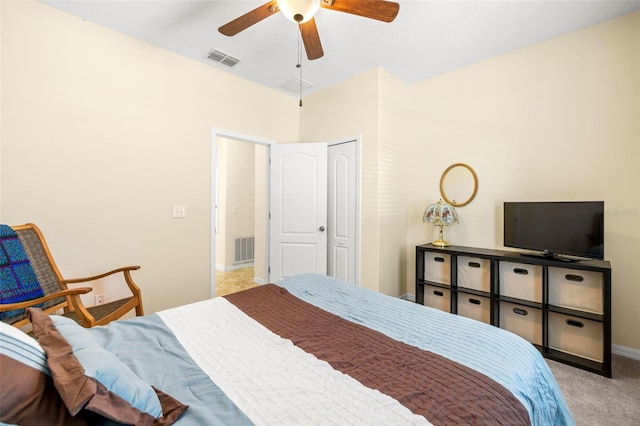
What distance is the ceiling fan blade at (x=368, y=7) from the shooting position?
1.73 metres

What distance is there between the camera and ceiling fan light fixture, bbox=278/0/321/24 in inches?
66.0

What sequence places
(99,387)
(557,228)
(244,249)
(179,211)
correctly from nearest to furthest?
(99,387)
(557,228)
(179,211)
(244,249)

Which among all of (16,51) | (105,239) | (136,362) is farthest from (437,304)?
(16,51)

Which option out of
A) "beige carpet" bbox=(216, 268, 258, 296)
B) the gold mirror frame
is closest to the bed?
the gold mirror frame

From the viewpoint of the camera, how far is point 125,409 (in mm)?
734

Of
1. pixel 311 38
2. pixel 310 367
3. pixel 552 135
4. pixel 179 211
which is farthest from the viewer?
pixel 179 211

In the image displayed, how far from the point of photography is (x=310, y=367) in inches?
42.4

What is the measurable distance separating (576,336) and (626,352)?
505mm

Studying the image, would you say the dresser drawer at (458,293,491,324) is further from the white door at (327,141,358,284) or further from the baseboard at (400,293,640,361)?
the white door at (327,141,358,284)

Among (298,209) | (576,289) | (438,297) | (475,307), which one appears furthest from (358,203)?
(576,289)

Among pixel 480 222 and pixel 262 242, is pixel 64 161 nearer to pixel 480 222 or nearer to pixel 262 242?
pixel 262 242

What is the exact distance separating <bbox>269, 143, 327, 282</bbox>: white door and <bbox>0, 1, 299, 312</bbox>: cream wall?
0.80 meters

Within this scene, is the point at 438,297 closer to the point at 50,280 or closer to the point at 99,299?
the point at 99,299

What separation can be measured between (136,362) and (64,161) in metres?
2.15
